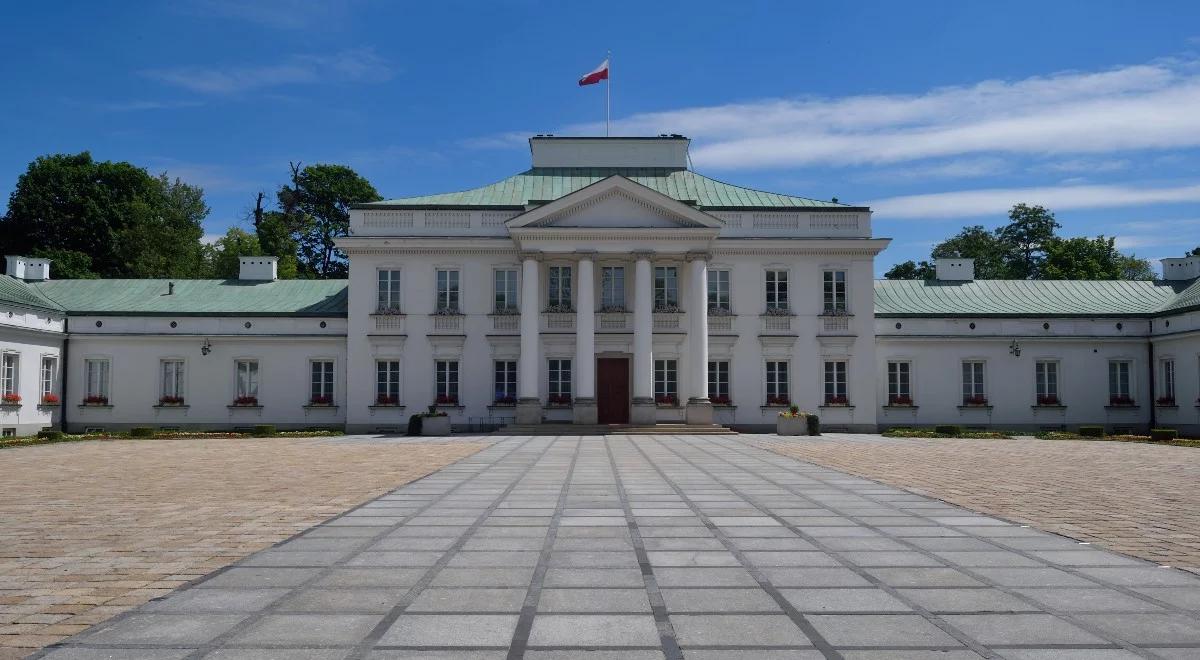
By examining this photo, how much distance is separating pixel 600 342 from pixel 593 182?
7.11 meters

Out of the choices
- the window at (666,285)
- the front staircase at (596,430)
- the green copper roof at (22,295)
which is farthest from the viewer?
the window at (666,285)

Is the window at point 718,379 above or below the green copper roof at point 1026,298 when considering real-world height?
below

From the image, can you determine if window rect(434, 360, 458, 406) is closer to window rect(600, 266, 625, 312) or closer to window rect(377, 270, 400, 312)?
window rect(377, 270, 400, 312)

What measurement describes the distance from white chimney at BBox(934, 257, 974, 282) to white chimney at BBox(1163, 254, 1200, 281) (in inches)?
386

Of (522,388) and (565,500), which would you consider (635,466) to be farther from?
(522,388)

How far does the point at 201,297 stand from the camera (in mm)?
45250

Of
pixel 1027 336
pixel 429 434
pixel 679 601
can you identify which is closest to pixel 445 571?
pixel 679 601

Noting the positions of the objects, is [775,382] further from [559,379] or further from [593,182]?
[593,182]

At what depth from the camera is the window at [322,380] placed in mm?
42938

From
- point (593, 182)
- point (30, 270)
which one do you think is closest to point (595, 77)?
point (593, 182)

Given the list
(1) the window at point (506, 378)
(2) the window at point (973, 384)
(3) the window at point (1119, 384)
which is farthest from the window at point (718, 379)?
(3) the window at point (1119, 384)

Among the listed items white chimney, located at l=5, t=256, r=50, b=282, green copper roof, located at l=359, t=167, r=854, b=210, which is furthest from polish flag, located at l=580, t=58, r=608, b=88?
white chimney, located at l=5, t=256, r=50, b=282

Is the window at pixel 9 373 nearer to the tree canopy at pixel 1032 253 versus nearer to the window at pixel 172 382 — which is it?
the window at pixel 172 382

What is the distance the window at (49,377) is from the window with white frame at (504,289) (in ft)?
62.8
